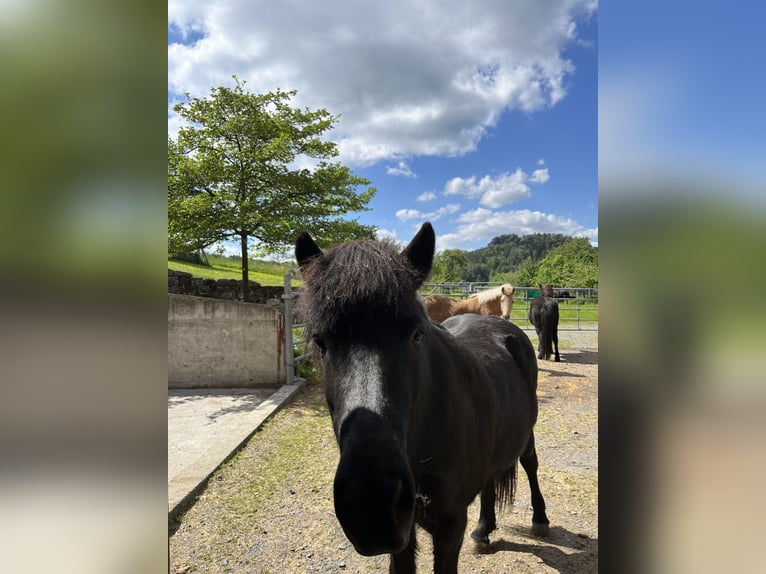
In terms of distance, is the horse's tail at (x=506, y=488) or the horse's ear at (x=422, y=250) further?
the horse's tail at (x=506, y=488)

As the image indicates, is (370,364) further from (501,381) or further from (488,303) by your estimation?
(488,303)

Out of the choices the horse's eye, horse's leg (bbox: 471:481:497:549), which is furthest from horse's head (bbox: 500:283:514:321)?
the horse's eye

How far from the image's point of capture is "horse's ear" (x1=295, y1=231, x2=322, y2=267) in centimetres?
199

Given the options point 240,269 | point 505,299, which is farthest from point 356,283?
point 240,269

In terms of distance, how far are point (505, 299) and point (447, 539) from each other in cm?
1063

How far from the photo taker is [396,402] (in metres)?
1.47

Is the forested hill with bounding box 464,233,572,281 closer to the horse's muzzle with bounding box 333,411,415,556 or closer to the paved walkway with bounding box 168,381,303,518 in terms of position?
the paved walkway with bounding box 168,381,303,518

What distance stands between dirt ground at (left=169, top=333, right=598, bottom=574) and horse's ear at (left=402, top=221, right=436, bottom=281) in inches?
103

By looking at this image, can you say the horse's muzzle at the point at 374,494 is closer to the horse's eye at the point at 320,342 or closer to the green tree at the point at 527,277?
the horse's eye at the point at 320,342

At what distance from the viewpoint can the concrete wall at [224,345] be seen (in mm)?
8727

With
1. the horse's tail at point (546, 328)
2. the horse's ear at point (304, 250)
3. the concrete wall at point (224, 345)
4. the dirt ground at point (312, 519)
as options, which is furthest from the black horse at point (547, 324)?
the horse's ear at point (304, 250)

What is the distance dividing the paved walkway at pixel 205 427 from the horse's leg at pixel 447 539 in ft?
9.38
